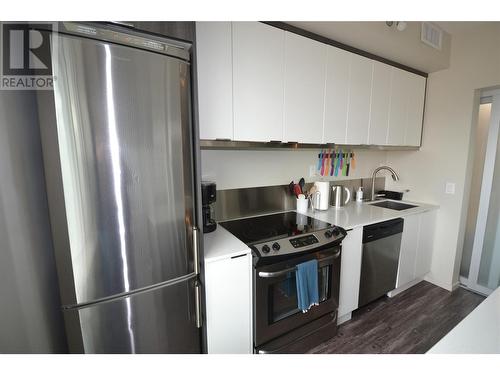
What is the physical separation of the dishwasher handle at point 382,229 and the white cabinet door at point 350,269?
7 cm

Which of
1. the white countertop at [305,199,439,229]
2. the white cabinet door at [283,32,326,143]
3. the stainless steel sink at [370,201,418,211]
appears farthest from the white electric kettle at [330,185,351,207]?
the white cabinet door at [283,32,326,143]

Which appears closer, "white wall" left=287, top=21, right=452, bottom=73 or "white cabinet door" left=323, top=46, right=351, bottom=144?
"white wall" left=287, top=21, right=452, bottom=73

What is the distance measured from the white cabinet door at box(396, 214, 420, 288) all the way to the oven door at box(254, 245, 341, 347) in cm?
92

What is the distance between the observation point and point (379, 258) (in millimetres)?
1842

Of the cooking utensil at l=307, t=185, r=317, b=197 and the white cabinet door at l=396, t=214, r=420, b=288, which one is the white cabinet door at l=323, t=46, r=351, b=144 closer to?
the cooking utensil at l=307, t=185, r=317, b=197

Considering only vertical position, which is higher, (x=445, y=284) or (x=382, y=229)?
(x=382, y=229)

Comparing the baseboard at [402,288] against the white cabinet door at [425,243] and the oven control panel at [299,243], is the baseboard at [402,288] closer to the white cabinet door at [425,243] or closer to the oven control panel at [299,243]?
the white cabinet door at [425,243]

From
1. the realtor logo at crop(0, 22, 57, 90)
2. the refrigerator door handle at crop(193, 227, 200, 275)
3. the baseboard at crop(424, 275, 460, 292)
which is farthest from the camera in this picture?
the baseboard at crop(424, 275, 460, 292)

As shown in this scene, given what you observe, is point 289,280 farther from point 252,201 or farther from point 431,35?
point 431,35

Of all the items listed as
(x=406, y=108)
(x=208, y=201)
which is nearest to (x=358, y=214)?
(x=406, y=108)

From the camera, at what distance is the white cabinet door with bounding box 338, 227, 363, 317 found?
163cm

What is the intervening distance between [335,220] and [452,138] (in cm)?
158
